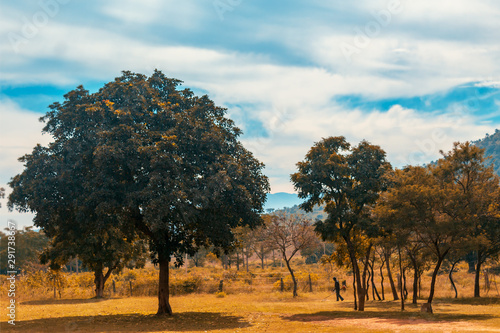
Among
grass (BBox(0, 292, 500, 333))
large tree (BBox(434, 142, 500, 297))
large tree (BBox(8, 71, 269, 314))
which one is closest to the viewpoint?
grass (BBox(0, 292, 500, 333))

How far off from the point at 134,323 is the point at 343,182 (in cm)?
1546

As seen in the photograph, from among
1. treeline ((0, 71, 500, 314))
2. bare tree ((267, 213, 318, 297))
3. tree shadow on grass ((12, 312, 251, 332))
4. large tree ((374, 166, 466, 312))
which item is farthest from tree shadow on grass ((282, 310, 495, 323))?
bare tree ((267, 213, 318, 297))

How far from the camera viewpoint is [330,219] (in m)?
29.8

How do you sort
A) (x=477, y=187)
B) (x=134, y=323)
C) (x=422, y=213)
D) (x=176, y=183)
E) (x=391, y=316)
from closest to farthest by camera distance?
1. (x=176, y=183)
2. (x=134, y=323)
3. (x=422, y=213)
4. (x=391, y=316)
5. (x=477, y=187)

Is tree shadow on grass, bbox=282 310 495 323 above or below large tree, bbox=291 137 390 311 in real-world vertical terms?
below

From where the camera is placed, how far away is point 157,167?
70.8ft

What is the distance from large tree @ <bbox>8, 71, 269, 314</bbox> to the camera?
21375mm

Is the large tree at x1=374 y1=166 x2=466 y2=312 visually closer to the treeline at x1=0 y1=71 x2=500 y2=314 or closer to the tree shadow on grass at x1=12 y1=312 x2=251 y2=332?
the treeline at x1=0 y1=71 x2=500 y2=314

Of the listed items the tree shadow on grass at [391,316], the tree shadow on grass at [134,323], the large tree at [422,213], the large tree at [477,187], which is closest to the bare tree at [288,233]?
the large tree at [477,187]

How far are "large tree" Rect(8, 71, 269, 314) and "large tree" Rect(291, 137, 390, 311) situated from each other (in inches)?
176

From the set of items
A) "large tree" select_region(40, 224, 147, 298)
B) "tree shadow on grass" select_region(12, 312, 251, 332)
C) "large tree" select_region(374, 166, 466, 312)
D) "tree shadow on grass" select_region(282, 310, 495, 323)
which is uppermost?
"large tree" select_region(374, 166, 466, 312)

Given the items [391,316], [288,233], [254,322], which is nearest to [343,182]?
[391,316]

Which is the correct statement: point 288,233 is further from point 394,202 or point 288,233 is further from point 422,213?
point 422,213

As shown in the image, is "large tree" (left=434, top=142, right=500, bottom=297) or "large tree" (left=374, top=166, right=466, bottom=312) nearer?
"large tree" (left=374, top=166, right=466, bottom=312)
